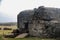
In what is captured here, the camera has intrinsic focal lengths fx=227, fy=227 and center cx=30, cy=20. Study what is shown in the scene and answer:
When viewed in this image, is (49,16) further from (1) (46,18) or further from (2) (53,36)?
(2) (53,36)

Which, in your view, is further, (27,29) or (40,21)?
(27,29)

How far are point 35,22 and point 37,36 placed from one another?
45.1 inches

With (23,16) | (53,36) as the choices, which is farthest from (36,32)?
(23,16)

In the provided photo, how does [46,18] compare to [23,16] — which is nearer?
[46,18]

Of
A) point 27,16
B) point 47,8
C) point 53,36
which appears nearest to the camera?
point 53,36

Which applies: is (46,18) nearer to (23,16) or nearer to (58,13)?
(58,13)

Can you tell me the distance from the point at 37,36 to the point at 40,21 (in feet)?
4.03

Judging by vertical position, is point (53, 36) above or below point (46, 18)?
below

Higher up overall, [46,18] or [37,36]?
[46,18]

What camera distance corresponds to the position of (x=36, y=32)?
59.8ft

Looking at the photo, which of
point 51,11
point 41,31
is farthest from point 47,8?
point 41,31

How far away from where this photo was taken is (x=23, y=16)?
20953mm

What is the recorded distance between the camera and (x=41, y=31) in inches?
707

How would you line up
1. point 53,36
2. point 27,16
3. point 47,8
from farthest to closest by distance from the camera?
point 27,16
point 47,8
point 53,36
